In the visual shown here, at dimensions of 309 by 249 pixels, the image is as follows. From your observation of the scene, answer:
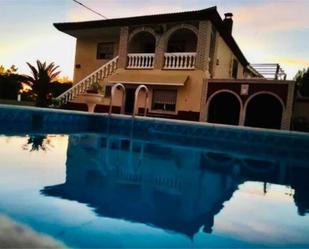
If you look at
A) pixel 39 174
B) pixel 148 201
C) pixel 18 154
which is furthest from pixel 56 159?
pixel 148 201

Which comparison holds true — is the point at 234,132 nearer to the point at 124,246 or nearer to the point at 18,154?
the point at 18,154

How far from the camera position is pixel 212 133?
12.4m

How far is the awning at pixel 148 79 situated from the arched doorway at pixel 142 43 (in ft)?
6.56

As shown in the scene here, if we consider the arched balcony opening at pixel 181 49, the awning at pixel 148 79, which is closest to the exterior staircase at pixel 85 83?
the awning at pixel 148 79

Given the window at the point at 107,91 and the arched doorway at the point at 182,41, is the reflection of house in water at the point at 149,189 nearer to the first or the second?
the window at the point at 107,91

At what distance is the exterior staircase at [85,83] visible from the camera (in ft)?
66.9

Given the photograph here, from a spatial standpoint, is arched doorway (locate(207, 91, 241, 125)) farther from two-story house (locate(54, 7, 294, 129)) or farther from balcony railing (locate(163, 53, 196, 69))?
balcony railing (locate(163, 53, 196, 69))

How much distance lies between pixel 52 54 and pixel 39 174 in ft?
97.7

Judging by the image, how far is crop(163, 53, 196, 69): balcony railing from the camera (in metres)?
18.6

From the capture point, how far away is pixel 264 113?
2022cm

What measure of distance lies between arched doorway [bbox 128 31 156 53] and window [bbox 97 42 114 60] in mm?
2261

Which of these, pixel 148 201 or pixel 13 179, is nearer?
pixel 148 201

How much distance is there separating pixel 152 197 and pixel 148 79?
15.6 meters

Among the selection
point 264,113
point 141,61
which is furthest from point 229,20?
point 141,61
